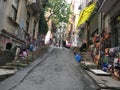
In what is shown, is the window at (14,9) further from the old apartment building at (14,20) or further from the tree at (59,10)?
the tree at (59,10)

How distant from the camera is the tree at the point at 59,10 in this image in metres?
36.1

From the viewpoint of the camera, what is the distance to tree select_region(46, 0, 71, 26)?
3612cm

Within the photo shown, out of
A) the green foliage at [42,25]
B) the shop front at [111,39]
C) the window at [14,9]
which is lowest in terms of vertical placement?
the shop front at [111,39]

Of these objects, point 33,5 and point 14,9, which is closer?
point 14,9

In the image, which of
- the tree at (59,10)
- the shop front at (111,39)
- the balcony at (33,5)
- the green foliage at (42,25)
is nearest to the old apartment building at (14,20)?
the balcony at (33,5)

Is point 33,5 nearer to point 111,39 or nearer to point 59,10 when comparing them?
point 111,39

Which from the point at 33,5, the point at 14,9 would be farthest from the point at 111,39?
the point at 33,5

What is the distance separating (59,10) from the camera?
36.5 meters

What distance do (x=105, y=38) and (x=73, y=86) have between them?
21.3 feet

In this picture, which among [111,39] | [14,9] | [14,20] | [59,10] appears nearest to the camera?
[111,39]

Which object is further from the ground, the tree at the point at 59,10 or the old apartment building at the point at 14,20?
the tree at the point at 59,10

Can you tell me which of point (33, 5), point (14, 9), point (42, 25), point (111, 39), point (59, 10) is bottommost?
point (111, 39)

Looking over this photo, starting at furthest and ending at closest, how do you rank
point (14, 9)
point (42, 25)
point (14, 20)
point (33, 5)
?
point (42, 25) < point (33, 5) < point (14, 9) < point (14, 20)

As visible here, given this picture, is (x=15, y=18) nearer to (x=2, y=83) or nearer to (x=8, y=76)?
(x=8, y=76)
